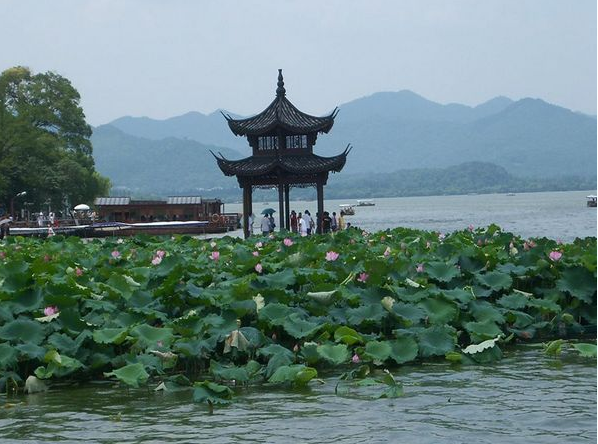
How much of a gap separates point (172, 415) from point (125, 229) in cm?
4981

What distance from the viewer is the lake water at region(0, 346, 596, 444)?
7.28 meters

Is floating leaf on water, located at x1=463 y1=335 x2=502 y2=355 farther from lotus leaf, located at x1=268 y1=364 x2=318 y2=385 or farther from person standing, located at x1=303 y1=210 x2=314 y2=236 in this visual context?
person standing, located at x1=303 y1=210 x2=314 y2=236

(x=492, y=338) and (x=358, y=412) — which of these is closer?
(x=358, y=412)

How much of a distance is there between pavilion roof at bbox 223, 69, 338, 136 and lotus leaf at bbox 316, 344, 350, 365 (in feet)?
94.8

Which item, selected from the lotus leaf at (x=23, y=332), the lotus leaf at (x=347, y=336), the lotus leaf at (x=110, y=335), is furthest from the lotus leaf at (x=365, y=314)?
the lotus leaf at (x=23, y=332)

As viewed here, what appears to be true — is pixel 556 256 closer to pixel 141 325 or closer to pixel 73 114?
pixel 141 325

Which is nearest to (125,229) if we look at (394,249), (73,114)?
(73,114)

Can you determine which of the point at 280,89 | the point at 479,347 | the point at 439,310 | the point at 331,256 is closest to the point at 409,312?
the point at 439,310

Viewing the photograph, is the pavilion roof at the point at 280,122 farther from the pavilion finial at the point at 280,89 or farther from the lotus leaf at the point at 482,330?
the lotus leaf at the point at 482,330

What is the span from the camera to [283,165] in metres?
36.9

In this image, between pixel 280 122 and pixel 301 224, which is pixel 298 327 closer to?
pixel 301 224

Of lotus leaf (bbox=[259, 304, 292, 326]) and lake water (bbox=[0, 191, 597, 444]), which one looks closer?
lake water (bbox=[0, 191, 597, 444])

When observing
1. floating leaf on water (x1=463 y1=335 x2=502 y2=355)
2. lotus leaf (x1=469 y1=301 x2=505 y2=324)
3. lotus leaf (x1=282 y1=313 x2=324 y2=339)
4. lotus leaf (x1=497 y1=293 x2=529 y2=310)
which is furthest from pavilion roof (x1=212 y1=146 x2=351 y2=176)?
lotus leaf (x1=282 y1=313 x2=324 y2=339)

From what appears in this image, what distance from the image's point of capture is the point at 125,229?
187 feet
